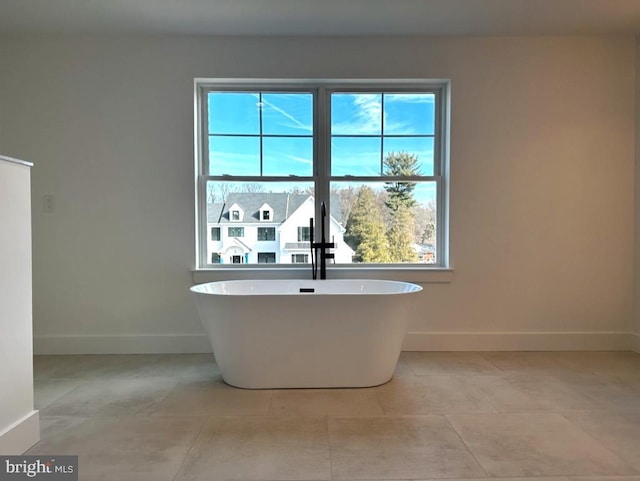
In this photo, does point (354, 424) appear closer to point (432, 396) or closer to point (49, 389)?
point (432, 396)

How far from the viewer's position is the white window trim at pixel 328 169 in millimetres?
3113

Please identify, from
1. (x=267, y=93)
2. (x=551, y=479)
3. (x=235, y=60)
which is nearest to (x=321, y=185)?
(x=267, y=93)

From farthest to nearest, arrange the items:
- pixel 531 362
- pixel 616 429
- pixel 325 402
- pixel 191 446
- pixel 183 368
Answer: pixel 531 362, pixel 183 368, pixel 325 402, pixel 616 429, pixel 191 446

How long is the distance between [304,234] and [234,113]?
108 centimetres

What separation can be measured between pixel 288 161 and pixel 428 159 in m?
1.09

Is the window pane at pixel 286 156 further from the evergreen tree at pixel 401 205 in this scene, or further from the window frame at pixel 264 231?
the evergreen tree at pixel 401 205

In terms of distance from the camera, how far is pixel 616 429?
1.88 meters

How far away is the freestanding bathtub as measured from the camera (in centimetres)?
227

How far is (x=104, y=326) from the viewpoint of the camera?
307 cm

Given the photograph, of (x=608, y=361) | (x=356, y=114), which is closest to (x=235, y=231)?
(x=356, y=114)

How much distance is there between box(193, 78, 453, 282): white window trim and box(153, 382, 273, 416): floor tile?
0.93m

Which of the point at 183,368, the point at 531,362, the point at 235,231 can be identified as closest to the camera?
the point at 183,368

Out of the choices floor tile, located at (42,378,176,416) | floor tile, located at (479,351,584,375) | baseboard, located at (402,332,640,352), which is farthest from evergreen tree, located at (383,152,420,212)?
floor tile, located at (42,378,176,416)

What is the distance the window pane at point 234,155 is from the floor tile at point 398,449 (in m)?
1.99
